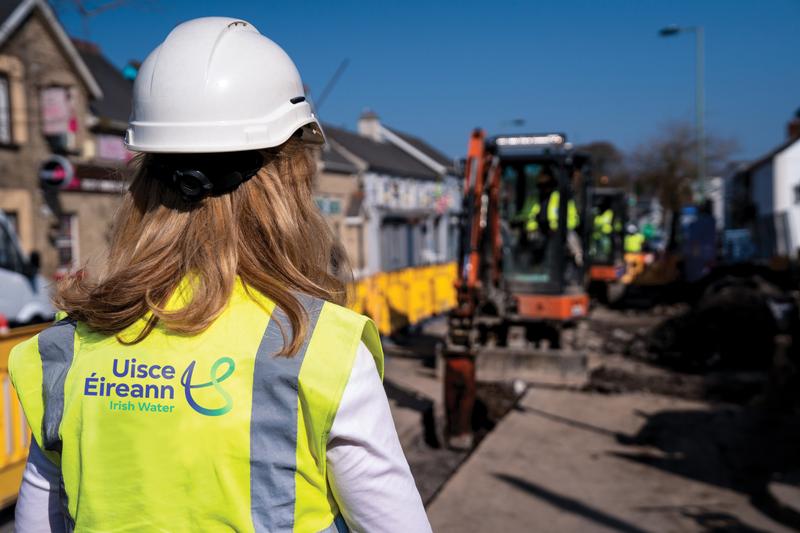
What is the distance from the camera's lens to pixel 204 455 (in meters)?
1.34

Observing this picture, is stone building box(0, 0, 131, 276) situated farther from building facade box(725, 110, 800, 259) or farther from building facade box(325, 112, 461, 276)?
building facade box(725, 110, 800, 259)

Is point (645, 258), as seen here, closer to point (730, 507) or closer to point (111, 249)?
point (730, 507)

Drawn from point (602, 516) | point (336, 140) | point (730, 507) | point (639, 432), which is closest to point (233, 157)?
point (602, 516)

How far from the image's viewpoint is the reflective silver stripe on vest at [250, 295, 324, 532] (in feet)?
4.42

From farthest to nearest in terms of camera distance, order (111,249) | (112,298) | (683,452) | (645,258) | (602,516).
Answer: (645,258) → (683,452) → (602,516) → (111,249) → (112,298)

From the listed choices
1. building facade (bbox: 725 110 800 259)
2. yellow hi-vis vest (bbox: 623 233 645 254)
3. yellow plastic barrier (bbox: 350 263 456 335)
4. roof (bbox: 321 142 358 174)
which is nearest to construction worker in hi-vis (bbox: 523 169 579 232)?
yellow plastic barrier (bbox: 350 263 456 335)

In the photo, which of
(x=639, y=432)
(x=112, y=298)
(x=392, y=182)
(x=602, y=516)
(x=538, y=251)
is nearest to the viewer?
(x=112, y=298)

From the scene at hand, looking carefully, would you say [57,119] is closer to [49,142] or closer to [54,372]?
[49,142]

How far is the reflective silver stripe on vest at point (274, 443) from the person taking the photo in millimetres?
1346

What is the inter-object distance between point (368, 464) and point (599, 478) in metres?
6.10

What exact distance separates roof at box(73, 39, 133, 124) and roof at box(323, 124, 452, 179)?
31.4 ft

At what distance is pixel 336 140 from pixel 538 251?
84.2 feet

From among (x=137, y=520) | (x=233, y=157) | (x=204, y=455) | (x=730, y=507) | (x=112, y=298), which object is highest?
(x=233, y=157)

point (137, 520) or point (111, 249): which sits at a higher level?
point (111, 249)
